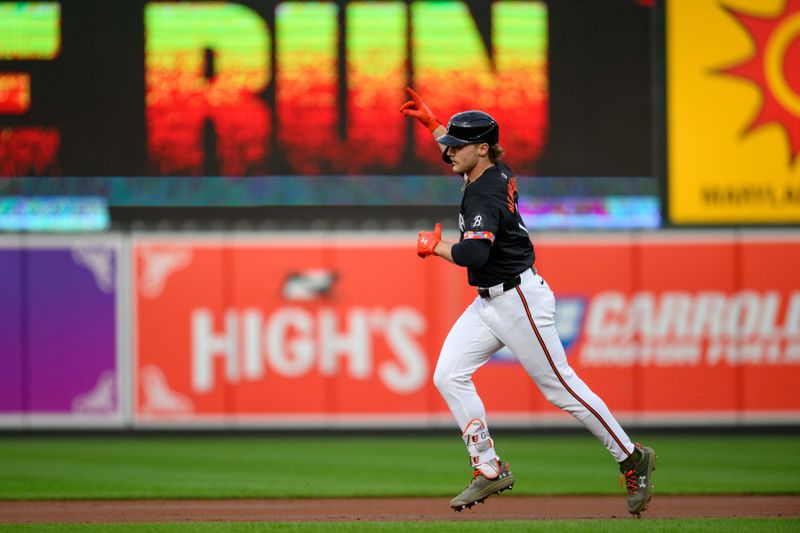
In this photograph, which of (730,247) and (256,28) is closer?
(256,28)

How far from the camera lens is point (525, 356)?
17.3 ft

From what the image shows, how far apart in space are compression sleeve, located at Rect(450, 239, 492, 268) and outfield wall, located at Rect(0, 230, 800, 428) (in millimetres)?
5161

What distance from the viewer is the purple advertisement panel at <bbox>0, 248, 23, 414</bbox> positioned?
33.1 ft

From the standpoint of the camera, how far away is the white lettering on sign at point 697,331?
1018 cm

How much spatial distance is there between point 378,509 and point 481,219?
1647 millimetres

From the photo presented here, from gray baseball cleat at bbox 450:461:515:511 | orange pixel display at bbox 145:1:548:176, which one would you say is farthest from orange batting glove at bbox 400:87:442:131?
orange pixel display at bbox 145:1:548:176

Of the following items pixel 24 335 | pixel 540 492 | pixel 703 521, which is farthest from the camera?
pixel 24 335

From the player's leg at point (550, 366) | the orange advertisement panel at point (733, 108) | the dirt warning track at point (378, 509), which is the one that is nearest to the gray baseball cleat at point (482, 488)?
the dirt warning track at point (378, 509)

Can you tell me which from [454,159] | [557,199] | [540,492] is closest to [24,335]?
[557,199]

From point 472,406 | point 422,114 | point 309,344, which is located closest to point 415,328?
point 309,344

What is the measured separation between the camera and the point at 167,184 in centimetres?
944

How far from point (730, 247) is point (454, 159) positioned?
17.9 feet

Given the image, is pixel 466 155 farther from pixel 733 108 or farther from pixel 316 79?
pixel 733 108

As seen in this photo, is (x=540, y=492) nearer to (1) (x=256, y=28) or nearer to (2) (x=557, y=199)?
(2) (x=557, y=199)
